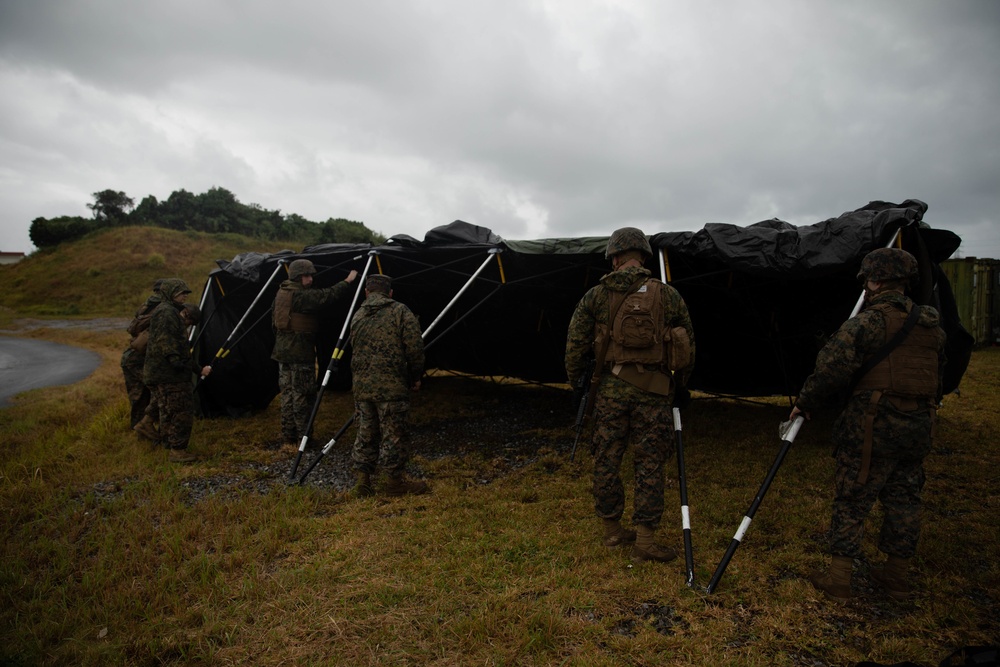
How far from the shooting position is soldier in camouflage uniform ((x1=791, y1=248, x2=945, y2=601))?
3154 millimetres

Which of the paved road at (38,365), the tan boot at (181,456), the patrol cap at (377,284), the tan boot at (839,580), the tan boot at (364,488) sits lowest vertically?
the paved road at (38,365)

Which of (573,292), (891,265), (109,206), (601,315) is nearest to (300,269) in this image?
(573,292)

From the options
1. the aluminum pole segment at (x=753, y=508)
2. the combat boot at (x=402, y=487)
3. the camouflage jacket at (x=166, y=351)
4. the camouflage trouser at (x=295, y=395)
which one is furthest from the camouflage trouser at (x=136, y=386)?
the aluminum pole segment at (x=753, y=508)

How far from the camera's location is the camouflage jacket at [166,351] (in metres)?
6.32

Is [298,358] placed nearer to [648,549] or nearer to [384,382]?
[384,382]

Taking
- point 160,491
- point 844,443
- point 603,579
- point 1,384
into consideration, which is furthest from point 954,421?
point 1,384

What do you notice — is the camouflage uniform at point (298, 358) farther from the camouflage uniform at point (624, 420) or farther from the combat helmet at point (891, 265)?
the combat helmet at point (891, 265)

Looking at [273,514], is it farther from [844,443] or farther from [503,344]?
[503,344]

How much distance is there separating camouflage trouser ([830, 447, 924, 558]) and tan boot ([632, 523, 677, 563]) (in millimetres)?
1029

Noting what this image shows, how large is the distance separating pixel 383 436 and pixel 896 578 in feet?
13.5

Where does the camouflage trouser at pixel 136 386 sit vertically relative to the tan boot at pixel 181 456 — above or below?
above

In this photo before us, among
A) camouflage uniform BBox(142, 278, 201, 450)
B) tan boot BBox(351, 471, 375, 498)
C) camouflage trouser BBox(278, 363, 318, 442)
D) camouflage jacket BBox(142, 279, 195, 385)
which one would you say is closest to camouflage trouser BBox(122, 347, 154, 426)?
camouflage uniform BBox(142, 278, 201, 450)

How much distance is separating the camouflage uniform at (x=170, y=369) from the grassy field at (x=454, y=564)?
39cm

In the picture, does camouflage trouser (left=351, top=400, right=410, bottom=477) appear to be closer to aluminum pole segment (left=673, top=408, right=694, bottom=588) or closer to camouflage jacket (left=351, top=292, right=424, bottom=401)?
camouflage jacket (left=351, top=292, right=424, bottom=401)
